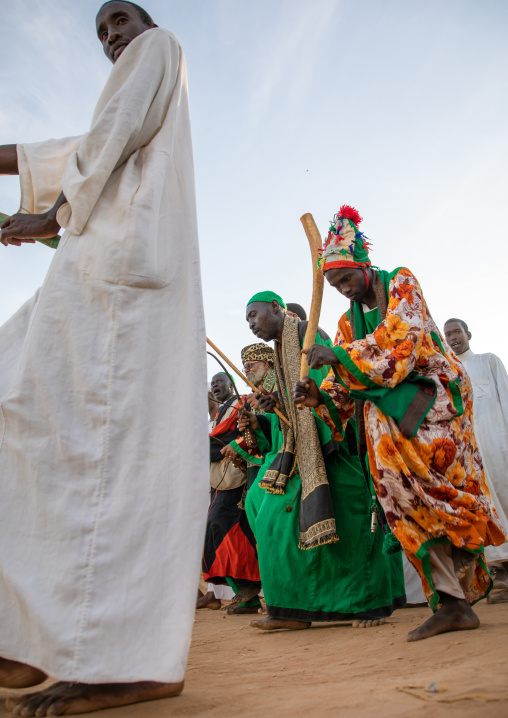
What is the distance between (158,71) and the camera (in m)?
2.23

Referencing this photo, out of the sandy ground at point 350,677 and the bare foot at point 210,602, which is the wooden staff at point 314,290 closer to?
the sandy ground at point 350,677

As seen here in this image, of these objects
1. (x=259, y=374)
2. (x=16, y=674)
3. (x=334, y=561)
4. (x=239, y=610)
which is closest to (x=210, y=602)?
(x=239, y=610)

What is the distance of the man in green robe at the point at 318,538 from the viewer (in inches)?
153

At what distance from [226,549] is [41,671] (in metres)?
4.28

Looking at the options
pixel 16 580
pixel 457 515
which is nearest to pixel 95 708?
pixel 16 580

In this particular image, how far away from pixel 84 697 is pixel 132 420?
2.56 feet

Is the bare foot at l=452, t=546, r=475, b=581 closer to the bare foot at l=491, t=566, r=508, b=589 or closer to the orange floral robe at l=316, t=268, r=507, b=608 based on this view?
the orange floral robe at l=316, t=268, r=507, b=608

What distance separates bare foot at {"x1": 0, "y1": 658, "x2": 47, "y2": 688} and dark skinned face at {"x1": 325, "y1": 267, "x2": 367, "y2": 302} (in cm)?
275

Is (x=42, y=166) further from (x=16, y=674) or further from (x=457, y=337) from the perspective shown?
(x=457, y=337)

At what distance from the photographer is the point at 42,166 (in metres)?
2.21

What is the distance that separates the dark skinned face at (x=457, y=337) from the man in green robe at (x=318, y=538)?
9.09 ft

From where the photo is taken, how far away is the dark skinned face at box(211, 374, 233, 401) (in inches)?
315

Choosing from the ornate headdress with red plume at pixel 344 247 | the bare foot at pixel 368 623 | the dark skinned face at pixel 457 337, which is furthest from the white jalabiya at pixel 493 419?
the ornate headdress with red plume at pixel 344 247

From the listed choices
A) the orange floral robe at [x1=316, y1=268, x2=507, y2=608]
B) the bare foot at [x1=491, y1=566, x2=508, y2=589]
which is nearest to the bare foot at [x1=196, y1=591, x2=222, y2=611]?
the bare foot at [x1=491, y1=566, x2=508, y2=589]
